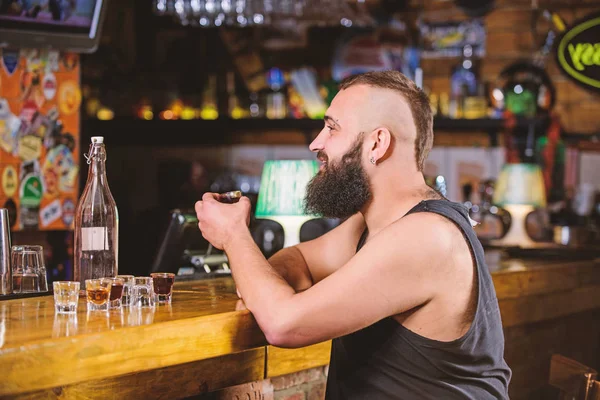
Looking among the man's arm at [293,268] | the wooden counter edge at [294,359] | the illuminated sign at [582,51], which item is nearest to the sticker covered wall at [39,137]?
the man's arm at [293,268]

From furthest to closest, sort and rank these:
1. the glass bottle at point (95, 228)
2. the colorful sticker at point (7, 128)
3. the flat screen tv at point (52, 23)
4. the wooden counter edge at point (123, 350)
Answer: the colorful sticker at point (7, 128), the flat screen tv at point (52, 23), the glass bottle at point (95, 228), the wooden counter edge at point (123, 350)

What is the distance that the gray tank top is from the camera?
179 centimetres

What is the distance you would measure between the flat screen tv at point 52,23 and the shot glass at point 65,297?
240cm

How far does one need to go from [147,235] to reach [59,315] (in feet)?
14.4

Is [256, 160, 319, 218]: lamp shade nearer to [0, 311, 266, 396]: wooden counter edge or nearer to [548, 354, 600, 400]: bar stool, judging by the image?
[548, 354, 600, 400]: bar stool

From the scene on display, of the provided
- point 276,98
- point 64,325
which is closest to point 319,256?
point 64,325

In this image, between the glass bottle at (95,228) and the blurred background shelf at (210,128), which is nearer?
the glass bottle at (95,228)

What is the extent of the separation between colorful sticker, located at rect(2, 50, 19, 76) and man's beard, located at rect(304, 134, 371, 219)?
2.57 meters

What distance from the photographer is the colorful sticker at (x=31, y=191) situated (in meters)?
4.12

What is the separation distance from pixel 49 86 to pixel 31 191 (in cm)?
54

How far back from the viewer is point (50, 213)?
4.22 m

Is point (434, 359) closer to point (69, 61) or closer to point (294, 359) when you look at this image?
point (294, 359)

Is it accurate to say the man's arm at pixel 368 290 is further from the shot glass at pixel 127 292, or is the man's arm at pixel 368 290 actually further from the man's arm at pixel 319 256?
the man's arm at pixel 319 256

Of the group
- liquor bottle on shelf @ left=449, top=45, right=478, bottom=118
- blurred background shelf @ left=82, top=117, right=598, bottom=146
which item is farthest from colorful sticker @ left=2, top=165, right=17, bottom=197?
liquor bottle on shelf @ left=449, top=45, right=478, bottom=118
